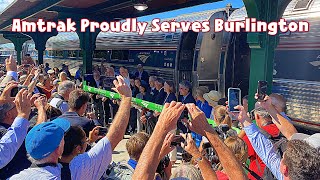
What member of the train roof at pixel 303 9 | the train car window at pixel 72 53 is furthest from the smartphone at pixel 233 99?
the train car window at pixel 72 53

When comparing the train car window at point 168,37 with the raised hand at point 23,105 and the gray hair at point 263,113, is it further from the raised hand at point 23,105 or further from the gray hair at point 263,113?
the raised hand at point 23,105

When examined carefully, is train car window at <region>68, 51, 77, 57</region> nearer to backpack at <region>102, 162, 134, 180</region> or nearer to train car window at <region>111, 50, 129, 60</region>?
train car window at <region>111, 50, 129, 60</region>

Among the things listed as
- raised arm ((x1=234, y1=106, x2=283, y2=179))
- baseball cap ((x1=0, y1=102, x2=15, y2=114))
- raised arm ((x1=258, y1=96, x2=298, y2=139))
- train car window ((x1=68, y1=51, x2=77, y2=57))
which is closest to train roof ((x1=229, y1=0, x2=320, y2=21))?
raised arm ((x1=258, y1=96, x2=298, y2=139))

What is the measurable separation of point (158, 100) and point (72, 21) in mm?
5527

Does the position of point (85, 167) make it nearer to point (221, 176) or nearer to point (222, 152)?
point (222, 152)

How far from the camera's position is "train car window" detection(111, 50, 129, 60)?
1413 centimetres

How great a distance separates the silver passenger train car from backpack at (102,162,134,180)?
5.13m

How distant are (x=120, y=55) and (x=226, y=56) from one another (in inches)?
251

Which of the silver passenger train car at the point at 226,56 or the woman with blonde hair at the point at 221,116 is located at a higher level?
the silver passenger train car at the point at 226,56

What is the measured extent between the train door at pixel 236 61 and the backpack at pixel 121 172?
23.4 ft

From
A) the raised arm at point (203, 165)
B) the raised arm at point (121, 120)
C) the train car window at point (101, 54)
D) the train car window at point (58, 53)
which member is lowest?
the raised arm at point (203, 165)

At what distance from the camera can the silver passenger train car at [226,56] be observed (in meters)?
6.80

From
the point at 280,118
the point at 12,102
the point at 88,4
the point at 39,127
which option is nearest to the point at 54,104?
the point at 12,102

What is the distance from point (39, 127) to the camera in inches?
84.7
